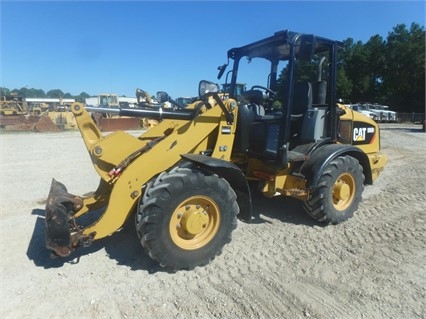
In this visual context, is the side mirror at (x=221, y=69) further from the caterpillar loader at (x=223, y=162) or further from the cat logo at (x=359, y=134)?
the cat logo at (x=359, y=134)

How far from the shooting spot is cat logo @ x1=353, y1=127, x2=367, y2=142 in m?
5.39

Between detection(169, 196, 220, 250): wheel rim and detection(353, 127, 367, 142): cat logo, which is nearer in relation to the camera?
detection(169, 196, 220, 250): wheel rim

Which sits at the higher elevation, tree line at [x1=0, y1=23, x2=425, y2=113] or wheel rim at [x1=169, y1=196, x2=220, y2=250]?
tree line at [x1=0, y1=23, x2=425, y2=113]

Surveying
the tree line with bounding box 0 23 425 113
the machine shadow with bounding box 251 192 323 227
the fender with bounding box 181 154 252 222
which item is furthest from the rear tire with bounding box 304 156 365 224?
the tree line with bounding box 0 23 425 113

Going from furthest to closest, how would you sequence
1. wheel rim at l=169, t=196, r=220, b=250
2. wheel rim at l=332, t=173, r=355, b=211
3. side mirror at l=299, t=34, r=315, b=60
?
wheel rim at l=332, t=173, r=355, b=211 < side mirror at l=299, t=34, r=315, b=60 < wheel rim at l=169, t=196, r=220, b=250

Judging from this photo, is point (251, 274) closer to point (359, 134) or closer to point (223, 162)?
point (223, 162)

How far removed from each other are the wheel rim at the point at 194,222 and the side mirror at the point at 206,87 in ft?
4.89

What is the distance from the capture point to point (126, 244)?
4121 millimetres

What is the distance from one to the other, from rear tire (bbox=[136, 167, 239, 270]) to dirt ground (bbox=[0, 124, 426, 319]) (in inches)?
8.0

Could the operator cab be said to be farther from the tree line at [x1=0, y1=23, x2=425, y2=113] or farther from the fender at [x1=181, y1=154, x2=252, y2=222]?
the tree line at [x1=0, y1=23, x2=425, y2=113]

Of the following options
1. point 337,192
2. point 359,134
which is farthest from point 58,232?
point 359,134

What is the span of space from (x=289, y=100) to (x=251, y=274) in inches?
85.4

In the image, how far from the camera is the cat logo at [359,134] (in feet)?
17.7

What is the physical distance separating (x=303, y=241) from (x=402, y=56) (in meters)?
45.7
